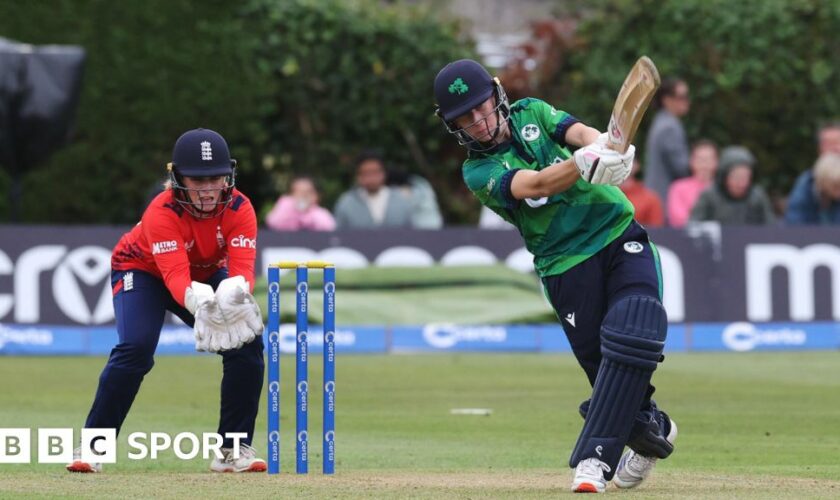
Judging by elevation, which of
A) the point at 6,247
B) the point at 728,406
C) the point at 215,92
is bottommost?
the point at 728,406

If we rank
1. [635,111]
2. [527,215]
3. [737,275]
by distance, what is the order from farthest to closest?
[737,275] → [527,215] → [635,111]

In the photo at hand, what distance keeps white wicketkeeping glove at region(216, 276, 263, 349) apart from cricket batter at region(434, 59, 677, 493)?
1.07 metres

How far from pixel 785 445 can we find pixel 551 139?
2.55m

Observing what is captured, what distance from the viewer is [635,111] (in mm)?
6406

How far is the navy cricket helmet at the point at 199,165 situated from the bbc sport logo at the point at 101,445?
106cm

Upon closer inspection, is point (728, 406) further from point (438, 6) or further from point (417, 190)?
point (438, 6)

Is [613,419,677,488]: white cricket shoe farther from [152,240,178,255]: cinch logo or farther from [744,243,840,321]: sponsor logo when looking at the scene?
[744,243,840,321]: sponsor logo

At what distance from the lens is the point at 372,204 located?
633 inches

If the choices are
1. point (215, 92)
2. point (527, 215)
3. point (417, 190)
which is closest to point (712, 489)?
point (527, 215)

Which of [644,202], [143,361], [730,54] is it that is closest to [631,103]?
[143,361]

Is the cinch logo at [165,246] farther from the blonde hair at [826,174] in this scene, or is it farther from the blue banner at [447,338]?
the blonde hair at [826,174]

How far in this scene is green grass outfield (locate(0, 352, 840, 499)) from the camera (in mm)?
6848

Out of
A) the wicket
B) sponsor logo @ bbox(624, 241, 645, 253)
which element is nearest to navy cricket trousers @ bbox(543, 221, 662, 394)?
sponsor logo @ bbox(624, 241, 645, 253)

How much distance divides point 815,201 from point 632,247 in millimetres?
9734
